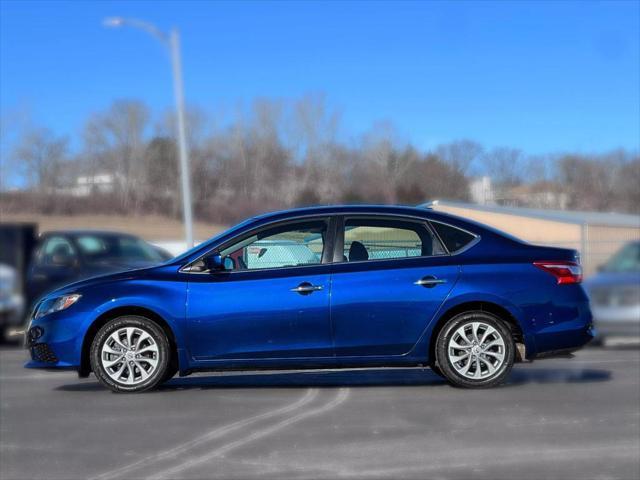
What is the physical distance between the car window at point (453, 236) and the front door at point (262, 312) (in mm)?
941

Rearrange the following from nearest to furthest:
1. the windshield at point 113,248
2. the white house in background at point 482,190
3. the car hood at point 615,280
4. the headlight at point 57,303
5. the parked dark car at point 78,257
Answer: the headlight at point 57,303
the car hood at point 615,280
the parked dark car at point 78,257
the windshield at point 113,248
the white house in background at point 482,190

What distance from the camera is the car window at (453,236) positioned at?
6.76 meters

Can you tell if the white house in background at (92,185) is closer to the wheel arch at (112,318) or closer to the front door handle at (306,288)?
A: the wheel arch at (112,318)

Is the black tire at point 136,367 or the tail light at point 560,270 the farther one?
the black tire at point 136,367

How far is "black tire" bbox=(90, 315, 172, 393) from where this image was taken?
6715 millimetres

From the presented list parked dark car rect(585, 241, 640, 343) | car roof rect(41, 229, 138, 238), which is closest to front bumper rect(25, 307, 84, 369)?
parked dark car rect(585, 241, 640, 343)

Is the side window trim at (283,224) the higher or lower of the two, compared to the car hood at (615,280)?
higher

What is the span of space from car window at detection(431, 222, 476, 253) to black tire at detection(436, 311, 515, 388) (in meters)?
0.54

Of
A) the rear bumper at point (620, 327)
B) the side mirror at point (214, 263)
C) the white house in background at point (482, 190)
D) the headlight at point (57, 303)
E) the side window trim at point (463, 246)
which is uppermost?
the white house in background at point (482, 190)

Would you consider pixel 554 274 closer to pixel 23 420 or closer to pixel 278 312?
pixel 278 312

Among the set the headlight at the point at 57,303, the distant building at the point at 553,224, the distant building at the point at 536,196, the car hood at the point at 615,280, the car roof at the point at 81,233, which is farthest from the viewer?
the distant building at the point at 536,196

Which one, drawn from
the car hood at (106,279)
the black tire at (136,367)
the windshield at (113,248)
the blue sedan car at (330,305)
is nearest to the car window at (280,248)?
the blue sedan car at (330,305)

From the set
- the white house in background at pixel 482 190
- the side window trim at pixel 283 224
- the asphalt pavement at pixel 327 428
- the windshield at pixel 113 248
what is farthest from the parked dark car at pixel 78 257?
the white house in background at pixel 482 190

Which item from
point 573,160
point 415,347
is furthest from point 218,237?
point 573,160
